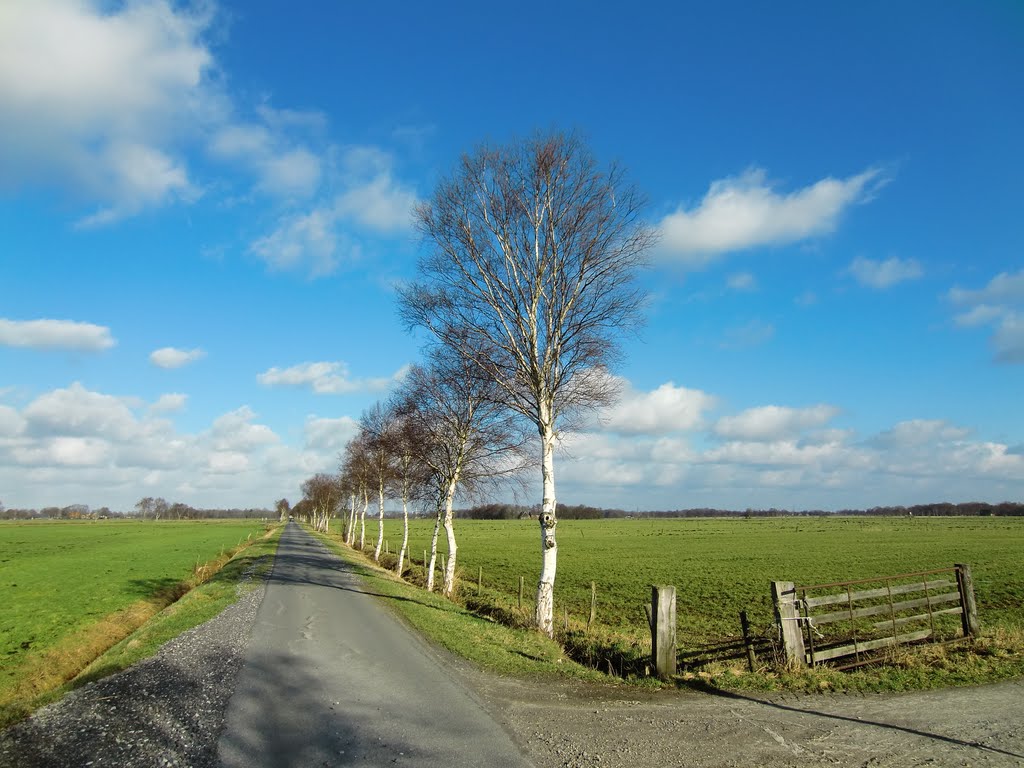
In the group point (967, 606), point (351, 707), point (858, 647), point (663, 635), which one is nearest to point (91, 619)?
point (351, 707)

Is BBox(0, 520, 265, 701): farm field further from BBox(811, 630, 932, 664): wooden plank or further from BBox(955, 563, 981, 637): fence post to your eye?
BBox(955, 563, 981, 637): fence post

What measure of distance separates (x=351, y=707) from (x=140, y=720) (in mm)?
2743

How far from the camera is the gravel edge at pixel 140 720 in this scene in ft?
22.8

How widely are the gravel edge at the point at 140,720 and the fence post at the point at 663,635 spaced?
673 cm

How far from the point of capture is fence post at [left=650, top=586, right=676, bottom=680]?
33.8 feet

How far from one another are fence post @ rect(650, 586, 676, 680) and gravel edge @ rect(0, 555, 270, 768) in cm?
673

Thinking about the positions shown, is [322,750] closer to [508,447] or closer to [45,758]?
[45,758]

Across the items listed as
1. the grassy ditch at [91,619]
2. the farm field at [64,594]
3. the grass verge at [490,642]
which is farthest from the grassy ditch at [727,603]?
the farm field at [64,594]

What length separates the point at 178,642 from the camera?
13.6 meters

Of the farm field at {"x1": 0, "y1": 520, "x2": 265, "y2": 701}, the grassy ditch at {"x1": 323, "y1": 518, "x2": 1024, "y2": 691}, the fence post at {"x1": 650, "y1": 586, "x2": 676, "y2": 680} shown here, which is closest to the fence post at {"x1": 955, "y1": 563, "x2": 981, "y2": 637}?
the grassy ditch at {"x1": 323, "y1": 518, "x2": 1024, "y2": 691}

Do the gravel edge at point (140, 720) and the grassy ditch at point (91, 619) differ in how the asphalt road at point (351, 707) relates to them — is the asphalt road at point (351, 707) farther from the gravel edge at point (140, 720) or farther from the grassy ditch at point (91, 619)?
the grassy ditch at point (91, 619)

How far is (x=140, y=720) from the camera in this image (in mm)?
8117

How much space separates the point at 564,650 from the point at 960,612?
846 cm

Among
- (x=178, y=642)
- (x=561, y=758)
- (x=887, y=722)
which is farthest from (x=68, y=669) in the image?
(x=887, y=722)
